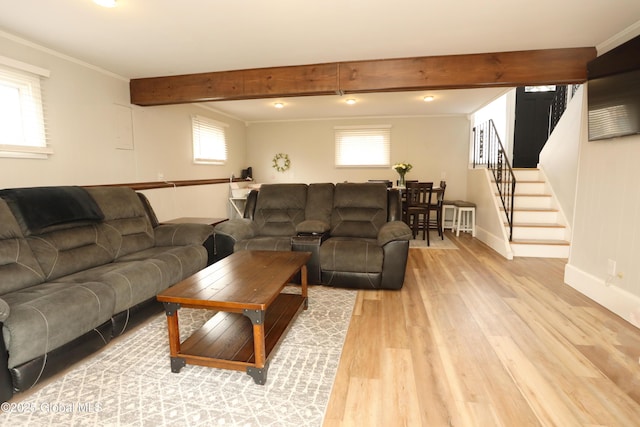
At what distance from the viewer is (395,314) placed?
2500mm

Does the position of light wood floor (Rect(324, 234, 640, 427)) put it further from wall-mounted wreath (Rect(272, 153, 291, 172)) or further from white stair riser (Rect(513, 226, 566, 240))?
wall-mounted wreath (Rect(272, 153, 291, 172))

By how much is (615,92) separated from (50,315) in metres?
3.94

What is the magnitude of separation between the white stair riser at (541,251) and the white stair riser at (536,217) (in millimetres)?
568

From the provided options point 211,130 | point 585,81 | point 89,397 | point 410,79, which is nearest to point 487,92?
point 585,81

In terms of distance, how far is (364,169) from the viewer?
20.7 ft

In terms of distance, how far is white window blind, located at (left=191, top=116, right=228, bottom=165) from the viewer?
4.86 meters

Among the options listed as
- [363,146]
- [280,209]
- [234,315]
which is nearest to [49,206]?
[234,315]

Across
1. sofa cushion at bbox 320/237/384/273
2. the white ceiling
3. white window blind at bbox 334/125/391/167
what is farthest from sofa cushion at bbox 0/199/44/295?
white window blind at bbox 334/125/391/167

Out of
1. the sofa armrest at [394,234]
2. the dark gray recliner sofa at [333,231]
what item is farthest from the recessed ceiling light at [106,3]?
the sofa armrest at [394,234]

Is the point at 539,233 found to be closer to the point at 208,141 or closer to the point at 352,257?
the point at 352,257

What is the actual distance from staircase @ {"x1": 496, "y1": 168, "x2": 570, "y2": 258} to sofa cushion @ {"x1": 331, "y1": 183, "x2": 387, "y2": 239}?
2.03 metres

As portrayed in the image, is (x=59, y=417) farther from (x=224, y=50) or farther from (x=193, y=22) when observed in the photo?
(x=224, y=50)

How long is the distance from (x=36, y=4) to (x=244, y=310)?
2404 mm

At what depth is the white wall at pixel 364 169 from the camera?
609 centimetres
